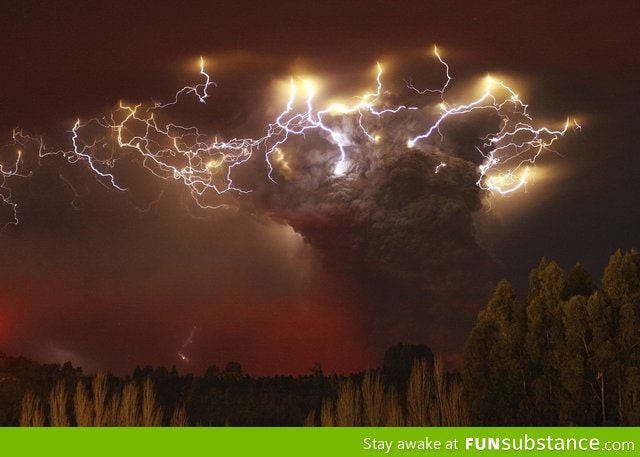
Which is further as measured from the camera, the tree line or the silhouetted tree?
the silhouetted tree

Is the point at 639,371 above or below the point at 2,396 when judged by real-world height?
below

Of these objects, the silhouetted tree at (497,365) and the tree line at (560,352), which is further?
the silhouetted tree at (497,365)

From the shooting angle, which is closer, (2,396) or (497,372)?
(497,372)

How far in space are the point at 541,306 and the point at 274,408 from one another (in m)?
9.70

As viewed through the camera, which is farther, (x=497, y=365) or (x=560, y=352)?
(x=497, y=365)

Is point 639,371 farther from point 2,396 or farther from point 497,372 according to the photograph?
point 2,396

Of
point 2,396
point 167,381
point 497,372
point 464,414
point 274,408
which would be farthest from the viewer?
point 167,381

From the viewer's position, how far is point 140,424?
2070 centimetres
